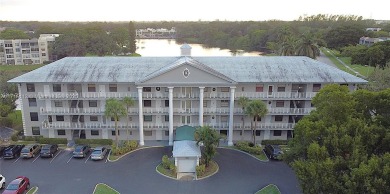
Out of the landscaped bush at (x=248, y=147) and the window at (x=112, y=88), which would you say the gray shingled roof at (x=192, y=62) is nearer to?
the window at (x=112, y=88)

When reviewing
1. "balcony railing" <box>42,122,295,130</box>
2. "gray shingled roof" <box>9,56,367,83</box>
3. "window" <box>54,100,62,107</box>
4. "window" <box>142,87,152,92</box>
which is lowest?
"balcony railing" <box>42,122,295,130</box>

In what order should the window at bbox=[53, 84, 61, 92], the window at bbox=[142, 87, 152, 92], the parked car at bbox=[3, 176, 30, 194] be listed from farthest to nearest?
the window at bbox=[53, 84, 61, 92] → the window at bbox=[142, 87, 152, 92] → the parked car at bbox=[3, 176, 30, 194]

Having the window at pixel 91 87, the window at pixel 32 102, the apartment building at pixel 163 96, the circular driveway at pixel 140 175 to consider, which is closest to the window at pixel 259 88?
the apartment building at pixel 163 96

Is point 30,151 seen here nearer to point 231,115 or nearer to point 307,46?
point 231,115

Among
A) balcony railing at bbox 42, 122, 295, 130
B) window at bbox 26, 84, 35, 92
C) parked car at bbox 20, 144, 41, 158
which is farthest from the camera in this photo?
balcony railing at bbox 42, 122, 295, 130

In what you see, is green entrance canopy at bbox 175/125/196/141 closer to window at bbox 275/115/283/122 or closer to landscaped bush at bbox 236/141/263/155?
landscaped bush at bbox 236/141/263/155

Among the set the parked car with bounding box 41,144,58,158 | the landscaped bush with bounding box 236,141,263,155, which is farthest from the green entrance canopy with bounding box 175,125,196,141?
the parked car with bounding box 41,144,58,158

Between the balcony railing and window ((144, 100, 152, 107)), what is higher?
window ((144, 100, 152, 107))
